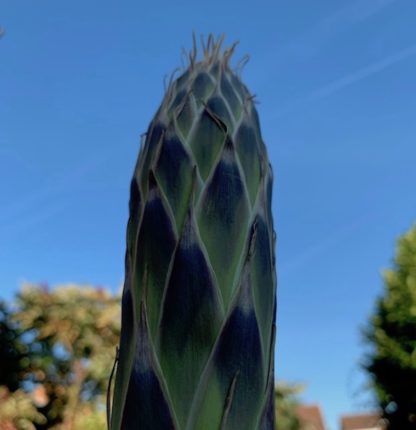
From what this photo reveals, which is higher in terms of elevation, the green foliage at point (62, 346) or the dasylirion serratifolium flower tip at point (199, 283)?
the green foliage at point (62, 346)

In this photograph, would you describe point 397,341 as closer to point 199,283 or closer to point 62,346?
point 62,346

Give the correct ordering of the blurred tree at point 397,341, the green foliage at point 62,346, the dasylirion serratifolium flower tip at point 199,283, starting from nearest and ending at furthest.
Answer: the dasylirion serratifolium flower tip at point 199,283
the blurred tree at point 397,341
the green foliage at point 62,346

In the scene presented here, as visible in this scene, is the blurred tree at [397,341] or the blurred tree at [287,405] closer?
the blurred tree at [397,341]

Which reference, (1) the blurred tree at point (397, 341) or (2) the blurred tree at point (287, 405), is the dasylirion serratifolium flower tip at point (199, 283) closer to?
(1) the blurred tree at point (397, 341)

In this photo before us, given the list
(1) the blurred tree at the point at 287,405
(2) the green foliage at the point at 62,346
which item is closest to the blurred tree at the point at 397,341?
(1) the blurred tree at the point at 287,405

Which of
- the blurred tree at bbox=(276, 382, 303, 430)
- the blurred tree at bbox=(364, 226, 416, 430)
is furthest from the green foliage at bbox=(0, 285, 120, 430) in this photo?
the blurred tree at bbox=(364, 226, 416, 430)

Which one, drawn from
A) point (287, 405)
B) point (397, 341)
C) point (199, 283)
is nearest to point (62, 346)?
point (287, 405)

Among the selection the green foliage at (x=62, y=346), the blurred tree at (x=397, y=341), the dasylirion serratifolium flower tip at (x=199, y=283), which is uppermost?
the green foliage at (x=62, y=346)
